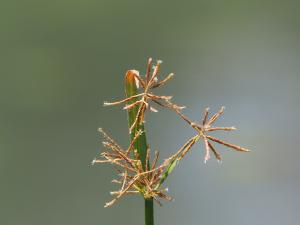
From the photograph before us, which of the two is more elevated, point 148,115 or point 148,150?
point 148,115

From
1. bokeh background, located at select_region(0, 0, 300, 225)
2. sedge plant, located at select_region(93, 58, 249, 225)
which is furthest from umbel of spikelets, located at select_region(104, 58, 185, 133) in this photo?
bokeh background, located at select_region(0, 0, 300, 225)

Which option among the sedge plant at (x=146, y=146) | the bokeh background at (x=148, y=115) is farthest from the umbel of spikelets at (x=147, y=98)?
the bokeh background at (x=148, y=115)

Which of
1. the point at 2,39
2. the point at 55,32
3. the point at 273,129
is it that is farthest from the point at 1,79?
the point at 273,129

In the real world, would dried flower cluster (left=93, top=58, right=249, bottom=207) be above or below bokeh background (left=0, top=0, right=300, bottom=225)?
below

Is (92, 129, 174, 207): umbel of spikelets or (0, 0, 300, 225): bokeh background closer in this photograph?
(92, 129, 174, 207): umbel of spikelets

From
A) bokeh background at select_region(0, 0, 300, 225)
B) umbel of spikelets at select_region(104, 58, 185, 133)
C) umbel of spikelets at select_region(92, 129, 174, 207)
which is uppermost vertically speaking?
bokeh background at select_region(0, 0, 300, 225)

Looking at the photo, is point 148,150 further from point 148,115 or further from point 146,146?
point 148,115

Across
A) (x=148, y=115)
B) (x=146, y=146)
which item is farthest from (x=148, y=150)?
(x=148, y=115)

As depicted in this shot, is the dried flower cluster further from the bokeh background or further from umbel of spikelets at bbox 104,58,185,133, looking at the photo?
the bokeh background

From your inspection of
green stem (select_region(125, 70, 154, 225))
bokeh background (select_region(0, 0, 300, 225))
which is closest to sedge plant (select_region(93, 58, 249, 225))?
green stem (select_region(125, 70, 154, 225))

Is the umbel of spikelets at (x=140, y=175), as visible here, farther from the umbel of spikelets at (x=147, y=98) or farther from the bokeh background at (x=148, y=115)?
the bokeh background at (x=148, y=115)
